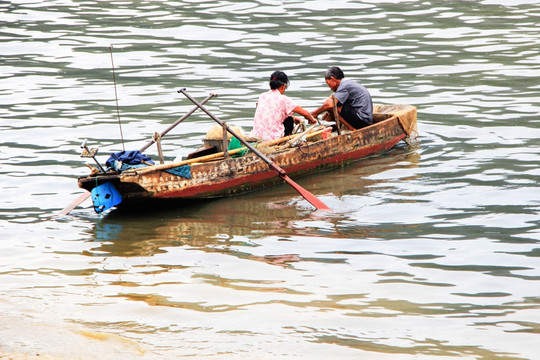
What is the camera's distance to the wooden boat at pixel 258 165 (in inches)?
390

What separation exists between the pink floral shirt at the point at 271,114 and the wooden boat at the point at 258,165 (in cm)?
19

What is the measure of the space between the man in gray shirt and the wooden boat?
24 centimetres

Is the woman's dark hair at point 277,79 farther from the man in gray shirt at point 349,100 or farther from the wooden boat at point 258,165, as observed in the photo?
the man in gray shirt at point 349,100

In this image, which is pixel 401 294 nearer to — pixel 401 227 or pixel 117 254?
pixel 401 227

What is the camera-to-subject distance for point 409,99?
54.2ft

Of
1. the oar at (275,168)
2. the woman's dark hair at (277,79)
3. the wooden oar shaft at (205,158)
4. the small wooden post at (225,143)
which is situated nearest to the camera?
the wooden oar shaft at (205,158)

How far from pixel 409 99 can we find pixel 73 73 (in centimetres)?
807

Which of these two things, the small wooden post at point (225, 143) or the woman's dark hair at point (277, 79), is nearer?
the small wooden post at point (225, 143)

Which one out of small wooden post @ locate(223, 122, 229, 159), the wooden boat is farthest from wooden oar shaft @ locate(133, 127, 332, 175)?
small wooden post @ locate(223, 122, 229, 159)

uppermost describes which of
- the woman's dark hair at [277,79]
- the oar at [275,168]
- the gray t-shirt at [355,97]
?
the woman's dark hair at [277,79]

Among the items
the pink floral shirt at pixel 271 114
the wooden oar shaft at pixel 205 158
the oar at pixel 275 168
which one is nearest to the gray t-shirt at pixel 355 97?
the wooden oar shaft at pixel 205 158

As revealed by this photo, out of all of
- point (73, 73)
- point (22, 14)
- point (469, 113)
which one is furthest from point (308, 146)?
point (22, 14)

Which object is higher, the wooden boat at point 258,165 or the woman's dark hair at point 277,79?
the woman's dark hair at point 277,79

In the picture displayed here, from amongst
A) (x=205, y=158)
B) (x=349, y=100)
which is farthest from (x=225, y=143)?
(x=349, y=100)
